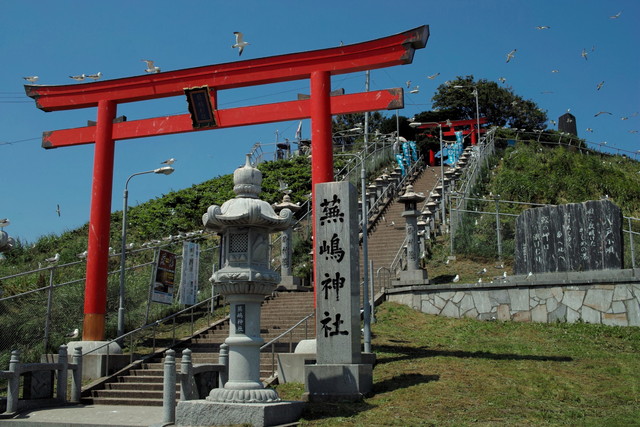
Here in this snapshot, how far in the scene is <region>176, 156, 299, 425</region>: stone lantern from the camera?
30.8 ft

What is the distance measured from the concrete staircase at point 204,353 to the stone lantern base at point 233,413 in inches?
134

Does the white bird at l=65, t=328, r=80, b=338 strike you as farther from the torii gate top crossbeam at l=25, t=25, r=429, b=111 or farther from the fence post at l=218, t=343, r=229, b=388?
the fence post at l=218, t=343, r=229, b=388

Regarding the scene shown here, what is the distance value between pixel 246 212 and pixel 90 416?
16.2 ft

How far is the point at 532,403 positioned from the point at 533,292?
23.4ft

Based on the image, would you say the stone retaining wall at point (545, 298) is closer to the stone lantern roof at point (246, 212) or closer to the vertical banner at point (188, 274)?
the vertical banner at point (188, 274)

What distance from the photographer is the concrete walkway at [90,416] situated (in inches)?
428

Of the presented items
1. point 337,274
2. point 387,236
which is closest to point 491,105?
point 387,236

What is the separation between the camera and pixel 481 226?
24.5 metres

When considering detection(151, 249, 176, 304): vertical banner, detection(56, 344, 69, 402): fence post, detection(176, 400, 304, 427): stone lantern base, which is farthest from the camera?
detection(151, 249, 176, 304): vertical banner

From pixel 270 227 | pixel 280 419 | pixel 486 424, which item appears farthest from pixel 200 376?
pixel 486 424

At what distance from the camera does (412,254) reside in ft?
68.2

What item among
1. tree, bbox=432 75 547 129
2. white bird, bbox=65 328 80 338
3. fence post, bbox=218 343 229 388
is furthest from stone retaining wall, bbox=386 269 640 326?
tree, bbox=432 75 547 129

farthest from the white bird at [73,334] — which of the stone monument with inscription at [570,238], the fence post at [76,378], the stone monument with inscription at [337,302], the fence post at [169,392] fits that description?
the stone monument with inscription at [570,238]

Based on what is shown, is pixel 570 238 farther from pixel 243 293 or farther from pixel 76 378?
pixel 76 378
